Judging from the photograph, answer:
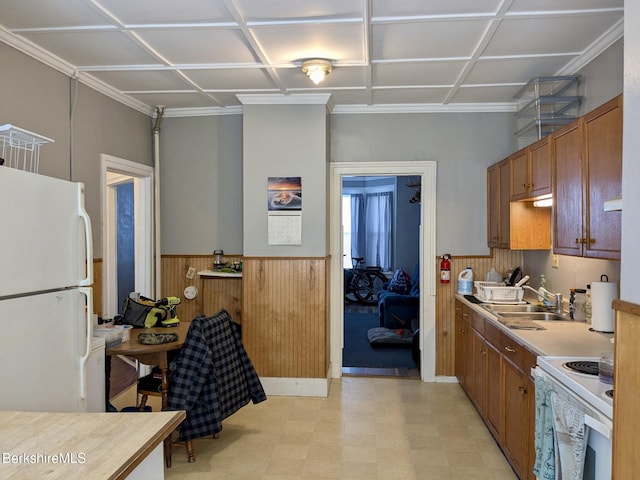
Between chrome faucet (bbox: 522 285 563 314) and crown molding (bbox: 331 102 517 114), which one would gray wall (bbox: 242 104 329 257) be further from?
chrome faucet (bbox: 522 285 563 314)

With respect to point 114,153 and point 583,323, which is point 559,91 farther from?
point 114,153

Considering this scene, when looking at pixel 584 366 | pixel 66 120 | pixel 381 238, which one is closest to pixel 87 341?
pixel 66 120

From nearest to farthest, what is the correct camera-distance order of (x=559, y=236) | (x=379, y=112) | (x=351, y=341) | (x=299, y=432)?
(x=559, y=236)
(x=299, y=432)
(x=379, y=112)
(x=351, y=341)

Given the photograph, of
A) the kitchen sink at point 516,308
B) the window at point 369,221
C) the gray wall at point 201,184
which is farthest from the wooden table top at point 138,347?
the window at point 369,221

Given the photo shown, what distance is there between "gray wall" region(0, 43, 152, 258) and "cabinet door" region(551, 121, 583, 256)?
10.3ft

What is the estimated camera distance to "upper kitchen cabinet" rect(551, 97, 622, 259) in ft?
6.97

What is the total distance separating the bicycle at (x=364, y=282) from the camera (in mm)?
9219

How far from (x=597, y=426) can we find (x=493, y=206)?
2754 millimetres

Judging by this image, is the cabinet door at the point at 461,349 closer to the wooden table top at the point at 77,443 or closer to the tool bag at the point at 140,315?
the tool bag at the point at 140,315

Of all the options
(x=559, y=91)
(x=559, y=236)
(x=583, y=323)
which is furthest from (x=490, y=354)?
(x=559, y=91)

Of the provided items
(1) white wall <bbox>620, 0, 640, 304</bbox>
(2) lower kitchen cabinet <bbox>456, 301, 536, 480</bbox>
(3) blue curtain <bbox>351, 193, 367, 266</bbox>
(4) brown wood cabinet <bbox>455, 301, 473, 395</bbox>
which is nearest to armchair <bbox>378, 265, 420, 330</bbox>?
(4) brown wood cabinet <bbox>455, 301, 473, 395</bbox>

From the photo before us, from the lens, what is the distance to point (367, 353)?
17.8 feet

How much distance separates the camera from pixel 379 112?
4328mm

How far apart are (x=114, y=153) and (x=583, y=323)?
362 cm
